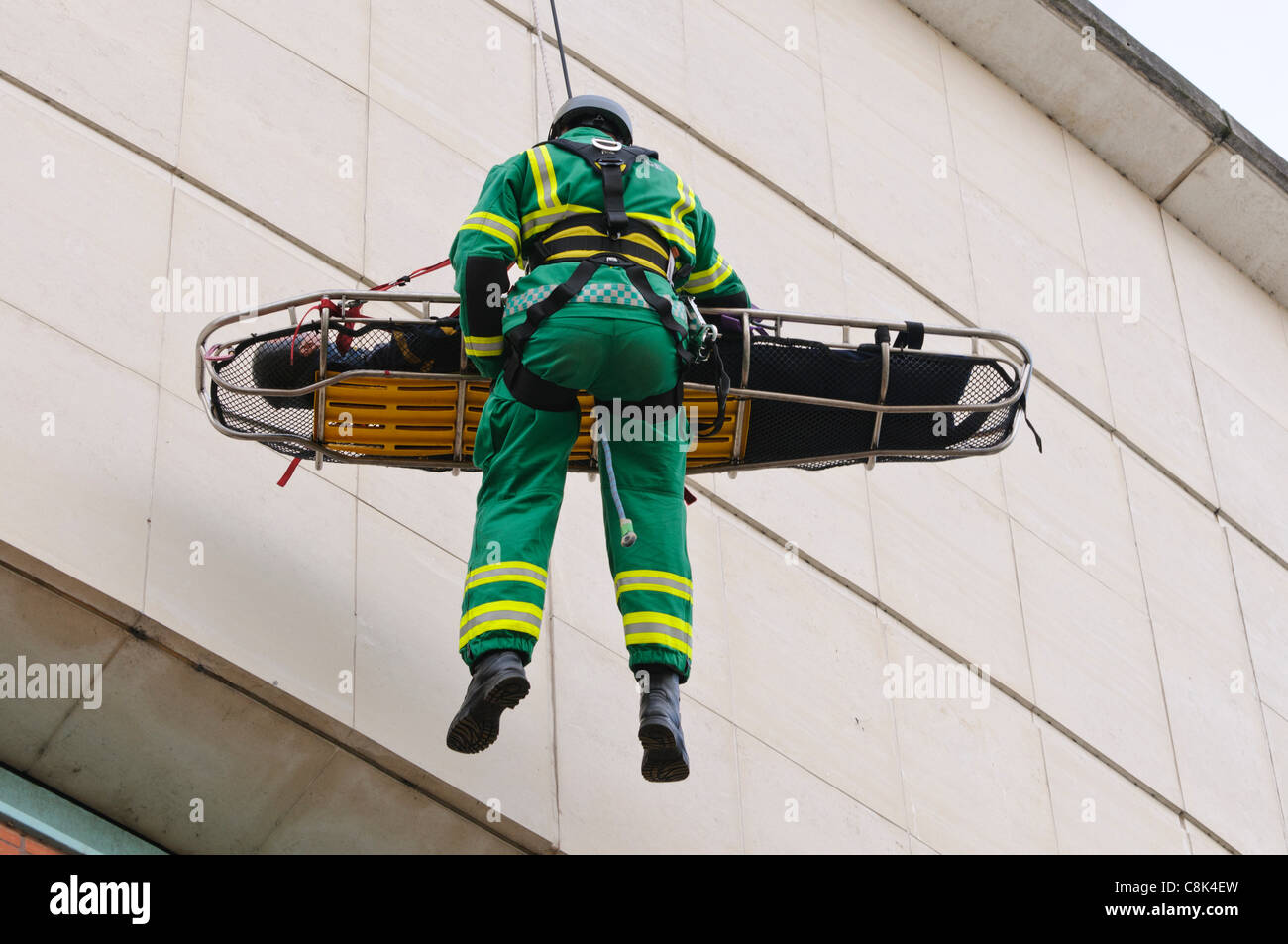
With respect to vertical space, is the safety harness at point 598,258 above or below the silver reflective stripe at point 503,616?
above

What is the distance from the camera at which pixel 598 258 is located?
6594 millimetres

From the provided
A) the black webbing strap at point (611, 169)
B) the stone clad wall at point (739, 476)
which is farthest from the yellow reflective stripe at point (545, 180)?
the stone clad wall at point (739, 476)

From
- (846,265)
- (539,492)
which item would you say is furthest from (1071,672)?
(539,492)

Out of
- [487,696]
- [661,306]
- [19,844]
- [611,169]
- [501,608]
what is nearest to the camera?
[487,696]

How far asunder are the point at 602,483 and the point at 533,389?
0.39 m

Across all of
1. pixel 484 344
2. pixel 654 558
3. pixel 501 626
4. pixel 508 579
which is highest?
pixel 484 344

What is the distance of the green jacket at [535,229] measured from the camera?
6.51 meters

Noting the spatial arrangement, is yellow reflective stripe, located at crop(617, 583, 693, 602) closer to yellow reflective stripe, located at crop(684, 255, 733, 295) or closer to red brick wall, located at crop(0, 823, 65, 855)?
yellow reflective stripe, located at crop(684, 255, 733, 295)

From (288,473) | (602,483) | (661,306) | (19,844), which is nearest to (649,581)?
(602,483)

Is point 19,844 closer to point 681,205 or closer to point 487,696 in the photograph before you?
point 487,696

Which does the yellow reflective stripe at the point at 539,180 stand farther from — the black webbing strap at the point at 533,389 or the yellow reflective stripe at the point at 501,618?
the yellow reflective stripe at the point at 501,618

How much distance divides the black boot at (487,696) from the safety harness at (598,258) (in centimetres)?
95

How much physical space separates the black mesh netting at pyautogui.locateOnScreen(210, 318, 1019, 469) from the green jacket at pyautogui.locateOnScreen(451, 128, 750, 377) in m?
0.33

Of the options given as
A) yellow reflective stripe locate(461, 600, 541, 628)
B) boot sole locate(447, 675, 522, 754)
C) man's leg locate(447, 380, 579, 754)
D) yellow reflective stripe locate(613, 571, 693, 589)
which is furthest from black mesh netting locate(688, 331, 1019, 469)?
boot sole locate(447, 675, 522, 754)
